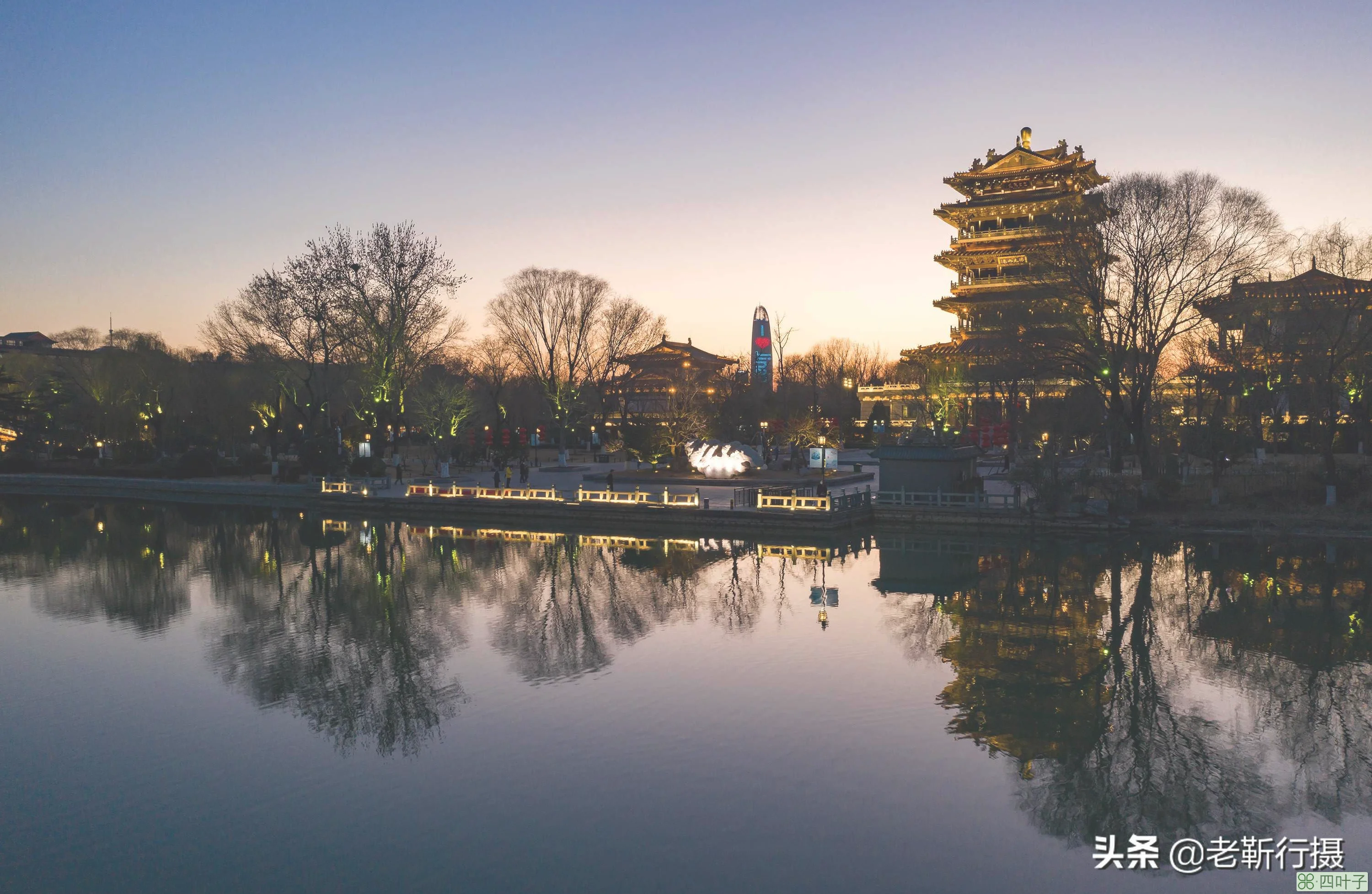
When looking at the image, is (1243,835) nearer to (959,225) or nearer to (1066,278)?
(1066,278)

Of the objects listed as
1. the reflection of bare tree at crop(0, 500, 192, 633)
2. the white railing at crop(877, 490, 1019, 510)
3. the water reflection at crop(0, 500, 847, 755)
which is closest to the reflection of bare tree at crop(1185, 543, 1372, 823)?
the white railing at crop(877, 490, 1019, 510)

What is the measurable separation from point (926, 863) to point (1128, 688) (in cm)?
786

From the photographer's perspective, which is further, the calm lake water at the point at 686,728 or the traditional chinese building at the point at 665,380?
the traditional chinese building at the point at 665,380

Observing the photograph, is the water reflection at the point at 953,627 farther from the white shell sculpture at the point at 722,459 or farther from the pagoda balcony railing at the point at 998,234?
the pagoda balcony railing at the point at 998,234

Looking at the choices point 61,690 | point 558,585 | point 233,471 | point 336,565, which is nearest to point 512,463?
point 233,471

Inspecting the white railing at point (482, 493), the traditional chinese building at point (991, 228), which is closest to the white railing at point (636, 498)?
the white railing at point (482, 493)

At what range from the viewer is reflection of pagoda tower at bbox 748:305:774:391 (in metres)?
102

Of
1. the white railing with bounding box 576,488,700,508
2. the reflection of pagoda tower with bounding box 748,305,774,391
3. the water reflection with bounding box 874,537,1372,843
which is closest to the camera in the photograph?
the water reflection with bounding box 874,537,1372,843

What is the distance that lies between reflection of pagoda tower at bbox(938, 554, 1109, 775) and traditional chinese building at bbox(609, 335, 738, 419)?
40.2m

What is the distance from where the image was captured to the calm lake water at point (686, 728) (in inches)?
382

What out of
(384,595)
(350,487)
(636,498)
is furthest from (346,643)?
(350,487)

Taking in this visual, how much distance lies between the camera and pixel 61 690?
16.0 metres

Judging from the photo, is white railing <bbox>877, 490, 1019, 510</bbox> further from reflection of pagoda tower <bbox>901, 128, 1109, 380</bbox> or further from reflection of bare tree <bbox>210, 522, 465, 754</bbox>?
reflection of pagoda tower <bbox>901, 128, 1109, 380</bbox>

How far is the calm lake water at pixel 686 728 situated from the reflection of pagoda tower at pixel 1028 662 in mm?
97
